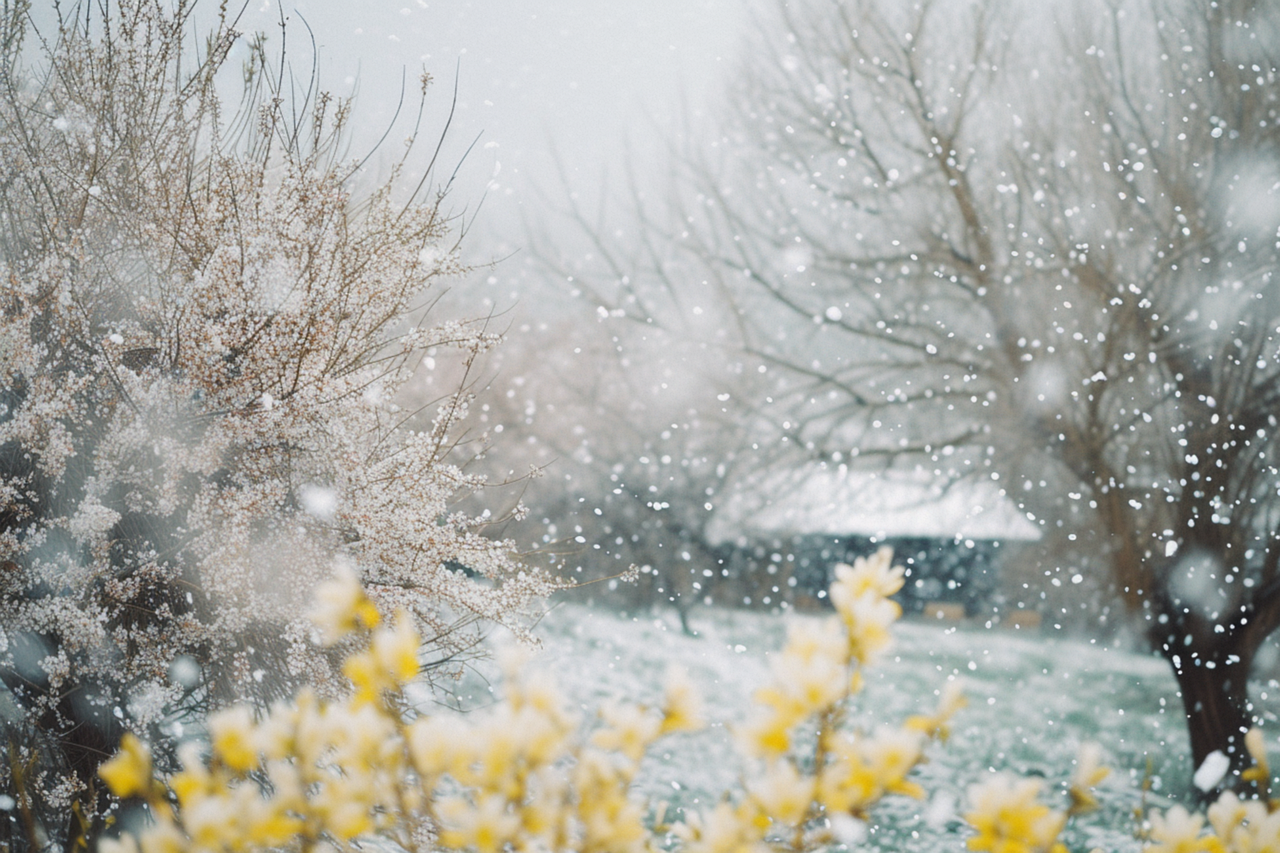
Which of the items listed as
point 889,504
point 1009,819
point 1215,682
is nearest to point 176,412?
point 1009,819

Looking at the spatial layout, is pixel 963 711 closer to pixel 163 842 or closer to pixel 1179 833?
pixel 1179 833

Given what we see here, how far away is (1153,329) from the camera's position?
269 cm

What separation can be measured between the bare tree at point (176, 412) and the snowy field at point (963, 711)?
4.25ft

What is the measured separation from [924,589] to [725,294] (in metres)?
2.11

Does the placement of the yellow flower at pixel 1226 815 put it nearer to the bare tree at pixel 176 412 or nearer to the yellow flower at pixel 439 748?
the yellow flower at pixel 439 748

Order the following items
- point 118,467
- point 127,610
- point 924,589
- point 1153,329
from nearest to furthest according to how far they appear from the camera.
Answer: point 118,467 → point 127,610 → point 1153,329 → point 924,589

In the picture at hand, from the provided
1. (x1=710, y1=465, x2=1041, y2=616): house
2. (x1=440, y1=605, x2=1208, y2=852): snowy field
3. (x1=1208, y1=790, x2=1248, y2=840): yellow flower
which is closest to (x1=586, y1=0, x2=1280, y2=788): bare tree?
(x1=710, y1=465, x2=1041, y2=616): house

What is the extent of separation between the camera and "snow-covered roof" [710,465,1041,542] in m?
3.07

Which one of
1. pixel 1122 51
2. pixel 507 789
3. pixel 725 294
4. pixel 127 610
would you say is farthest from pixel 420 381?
pixel 1122 51

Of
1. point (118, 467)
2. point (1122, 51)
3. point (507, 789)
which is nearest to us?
point (507, 789)

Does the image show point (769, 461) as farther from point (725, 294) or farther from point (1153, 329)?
point (1153, 329)

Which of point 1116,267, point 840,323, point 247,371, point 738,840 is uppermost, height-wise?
point 840,323

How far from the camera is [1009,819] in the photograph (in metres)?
0.47

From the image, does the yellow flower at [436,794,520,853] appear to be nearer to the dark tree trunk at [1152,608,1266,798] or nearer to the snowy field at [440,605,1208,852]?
the snowy field at [440,605,1208,852]
